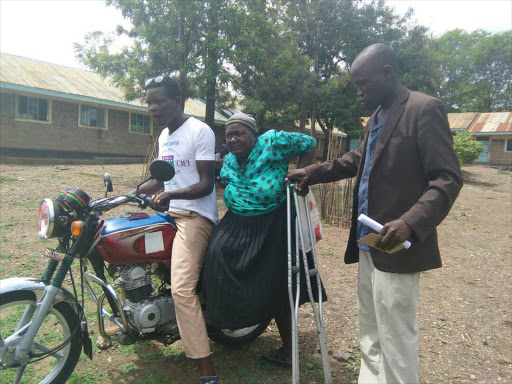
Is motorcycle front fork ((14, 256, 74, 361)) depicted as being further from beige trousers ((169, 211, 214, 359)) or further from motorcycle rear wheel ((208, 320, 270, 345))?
motorcycle rear wheel ((208, 320, 270, 345))

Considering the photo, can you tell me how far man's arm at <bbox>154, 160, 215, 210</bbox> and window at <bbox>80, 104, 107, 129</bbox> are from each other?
1618cm

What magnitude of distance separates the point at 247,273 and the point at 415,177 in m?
1.26

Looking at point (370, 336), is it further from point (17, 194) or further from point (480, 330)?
point (17, 194)

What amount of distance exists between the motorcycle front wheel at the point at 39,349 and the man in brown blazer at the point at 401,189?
78.2 inches

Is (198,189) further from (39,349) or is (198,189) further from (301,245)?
(39,349)

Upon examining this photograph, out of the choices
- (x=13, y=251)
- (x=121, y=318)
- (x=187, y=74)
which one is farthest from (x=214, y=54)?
(x=121, y=318)

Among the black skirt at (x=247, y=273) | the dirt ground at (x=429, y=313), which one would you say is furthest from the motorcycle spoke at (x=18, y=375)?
the black skirt at (x=247, y=273)

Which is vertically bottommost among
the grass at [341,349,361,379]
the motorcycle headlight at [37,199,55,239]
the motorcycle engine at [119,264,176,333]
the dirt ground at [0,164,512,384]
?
the grass at [341,349,361,379]

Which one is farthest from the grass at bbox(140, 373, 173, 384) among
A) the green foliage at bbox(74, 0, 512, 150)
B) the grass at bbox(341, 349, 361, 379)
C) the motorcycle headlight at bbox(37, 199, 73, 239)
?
the green foliage at bbox(74, 0, 512, 150)

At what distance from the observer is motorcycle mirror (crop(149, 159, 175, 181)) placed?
2398 mm

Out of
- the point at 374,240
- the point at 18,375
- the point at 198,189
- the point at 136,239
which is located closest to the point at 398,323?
the point at 374,240

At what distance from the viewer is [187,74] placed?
35.1 ft

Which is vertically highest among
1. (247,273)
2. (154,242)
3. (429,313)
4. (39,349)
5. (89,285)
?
(154,242)

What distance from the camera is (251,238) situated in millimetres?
2631
